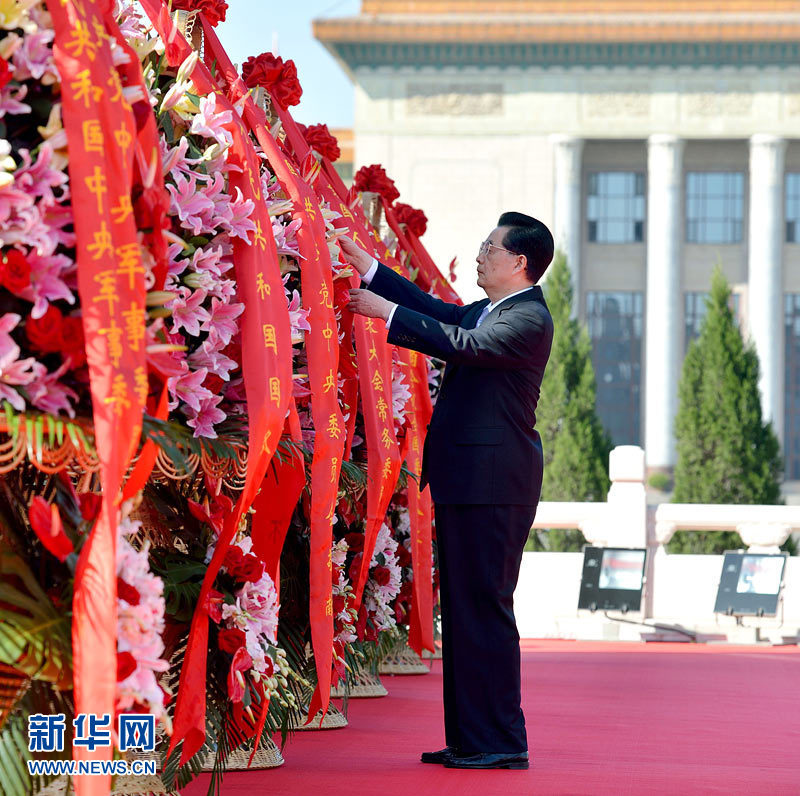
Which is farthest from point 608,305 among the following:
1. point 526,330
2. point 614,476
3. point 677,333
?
point 526,330

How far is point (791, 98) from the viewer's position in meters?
28.8

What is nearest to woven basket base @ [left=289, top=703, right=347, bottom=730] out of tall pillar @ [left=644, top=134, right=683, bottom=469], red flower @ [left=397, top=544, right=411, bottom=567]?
red flower @ [left=397, top=544, right=411, bottom=567]

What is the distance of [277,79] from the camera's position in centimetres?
437

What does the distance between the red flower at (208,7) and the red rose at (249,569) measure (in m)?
1.40

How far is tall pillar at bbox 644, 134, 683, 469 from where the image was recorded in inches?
1118

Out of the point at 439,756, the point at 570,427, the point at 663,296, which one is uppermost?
the point at 663,296

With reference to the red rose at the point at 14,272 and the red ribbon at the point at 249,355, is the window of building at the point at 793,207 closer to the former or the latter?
the red ribbon at the point at 249,355

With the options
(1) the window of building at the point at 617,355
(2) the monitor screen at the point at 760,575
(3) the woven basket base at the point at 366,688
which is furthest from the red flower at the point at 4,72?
(1) the window of building at the point at 617,355

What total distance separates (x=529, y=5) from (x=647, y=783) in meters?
26.8

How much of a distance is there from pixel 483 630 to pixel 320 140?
185cm

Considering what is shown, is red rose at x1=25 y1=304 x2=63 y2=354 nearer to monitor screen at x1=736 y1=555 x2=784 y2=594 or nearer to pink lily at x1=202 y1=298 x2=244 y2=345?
pink lily at x1=202 y1=298 x2=244 y2=345

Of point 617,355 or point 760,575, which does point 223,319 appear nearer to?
point 760,575

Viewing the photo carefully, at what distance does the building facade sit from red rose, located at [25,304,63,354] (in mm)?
25815

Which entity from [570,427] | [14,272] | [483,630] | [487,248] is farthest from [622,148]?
[14,272]
